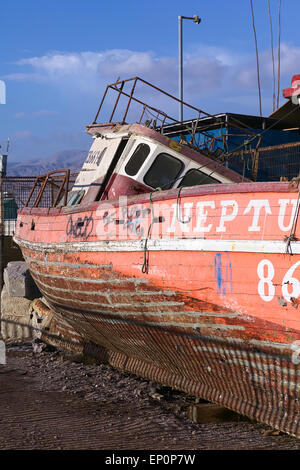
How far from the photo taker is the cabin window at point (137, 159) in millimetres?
7963

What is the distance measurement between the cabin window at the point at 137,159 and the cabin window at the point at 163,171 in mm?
177

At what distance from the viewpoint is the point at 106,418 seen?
20.3ft

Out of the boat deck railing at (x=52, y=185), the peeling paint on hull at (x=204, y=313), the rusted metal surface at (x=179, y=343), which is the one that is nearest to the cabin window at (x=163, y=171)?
the peeling paint on hull at (x=204, y=313)

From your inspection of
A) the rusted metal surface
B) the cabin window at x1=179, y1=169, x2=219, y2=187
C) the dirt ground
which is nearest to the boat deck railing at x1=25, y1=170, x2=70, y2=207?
the rusted metal surface

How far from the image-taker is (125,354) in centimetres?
838

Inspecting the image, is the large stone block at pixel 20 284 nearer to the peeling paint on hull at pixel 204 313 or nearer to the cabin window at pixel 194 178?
the peeling paint on hull at pixel 204 313

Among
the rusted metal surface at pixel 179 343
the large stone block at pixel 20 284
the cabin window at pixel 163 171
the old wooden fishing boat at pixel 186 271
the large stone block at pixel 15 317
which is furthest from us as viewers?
the large stone block at pixel 20 284

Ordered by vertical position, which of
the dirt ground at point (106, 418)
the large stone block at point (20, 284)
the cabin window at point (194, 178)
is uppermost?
the cabin window at point (194, 178)

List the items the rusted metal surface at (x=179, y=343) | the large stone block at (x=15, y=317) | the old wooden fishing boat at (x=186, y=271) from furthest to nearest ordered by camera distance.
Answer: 1. the large stone block at (x=15, y=317)
2. the rusted metal surface at (x=179, y=343)
3. the old wooden fishing boat at (x=186, y=271)

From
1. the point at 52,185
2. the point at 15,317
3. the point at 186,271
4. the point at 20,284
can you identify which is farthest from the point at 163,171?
the point at 15,317

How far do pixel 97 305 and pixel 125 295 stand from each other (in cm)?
96
